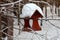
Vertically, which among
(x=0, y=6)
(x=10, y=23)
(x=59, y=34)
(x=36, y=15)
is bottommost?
(x=59, y=34)

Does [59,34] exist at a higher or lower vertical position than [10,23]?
lower

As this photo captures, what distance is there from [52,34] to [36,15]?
404 mm

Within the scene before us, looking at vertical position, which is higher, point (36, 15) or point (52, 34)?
Answer: point (36, 15)

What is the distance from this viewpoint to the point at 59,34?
A: 294 centimetres

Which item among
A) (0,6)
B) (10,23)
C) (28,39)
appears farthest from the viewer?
(28,39)

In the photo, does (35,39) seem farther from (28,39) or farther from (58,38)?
(58,38)

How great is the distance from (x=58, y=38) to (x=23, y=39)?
39 cm

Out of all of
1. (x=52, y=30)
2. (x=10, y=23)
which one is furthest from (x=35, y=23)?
(x=10, y=23)

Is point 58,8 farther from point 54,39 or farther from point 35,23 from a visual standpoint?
point 54,39

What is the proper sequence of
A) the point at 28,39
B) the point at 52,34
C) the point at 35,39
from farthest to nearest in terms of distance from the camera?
the point at 52,34
the point at 28,39
the point at 35,39

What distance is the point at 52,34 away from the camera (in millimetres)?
2928

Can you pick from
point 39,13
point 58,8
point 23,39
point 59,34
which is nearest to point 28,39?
point 23,39

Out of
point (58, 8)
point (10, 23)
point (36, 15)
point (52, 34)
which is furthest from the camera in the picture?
point (58, 8)

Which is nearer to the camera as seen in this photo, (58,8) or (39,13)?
(39,13)
